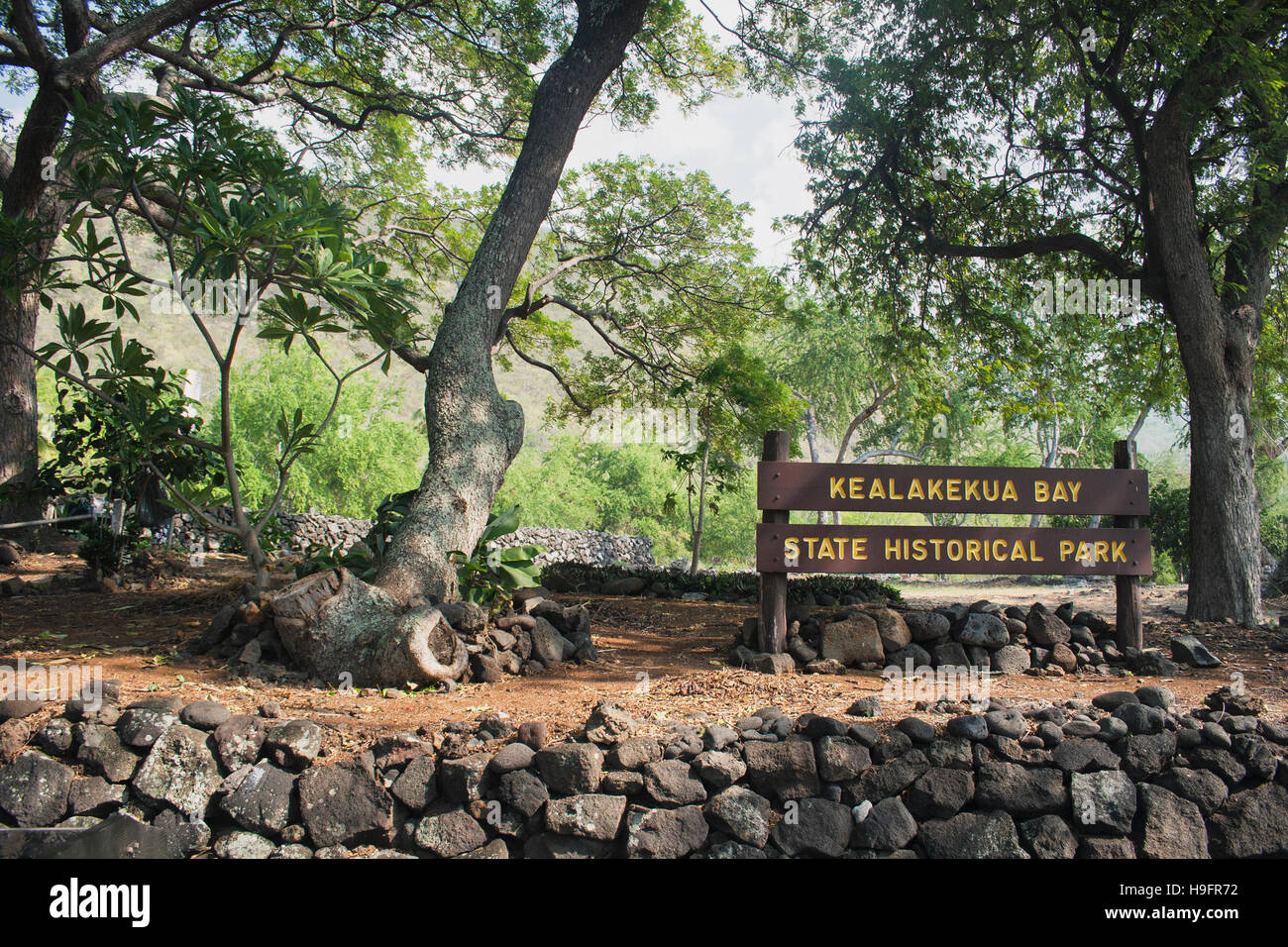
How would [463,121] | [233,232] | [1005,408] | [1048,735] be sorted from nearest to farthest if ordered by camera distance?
1. [1048,735]
2. [233,232]
3. [1005,408]
4. [463,121]

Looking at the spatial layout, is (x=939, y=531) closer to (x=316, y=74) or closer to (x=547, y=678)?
(x=547, y=678)

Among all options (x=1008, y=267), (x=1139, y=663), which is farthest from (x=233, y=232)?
(x=1008, y=267)

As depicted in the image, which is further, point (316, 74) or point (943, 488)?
point (316, 74)

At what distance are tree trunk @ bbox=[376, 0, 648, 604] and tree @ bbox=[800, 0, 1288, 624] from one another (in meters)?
4.29

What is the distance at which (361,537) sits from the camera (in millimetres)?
13062

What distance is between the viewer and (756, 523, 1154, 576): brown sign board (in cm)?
602

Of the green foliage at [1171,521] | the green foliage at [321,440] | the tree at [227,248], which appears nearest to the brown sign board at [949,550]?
the tree at [227,248]

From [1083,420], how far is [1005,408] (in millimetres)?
19502

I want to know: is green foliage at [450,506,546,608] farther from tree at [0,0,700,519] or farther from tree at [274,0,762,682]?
tree at [0,0,700,519]

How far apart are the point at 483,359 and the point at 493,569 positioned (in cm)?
174

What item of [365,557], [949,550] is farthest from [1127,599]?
[365,557]

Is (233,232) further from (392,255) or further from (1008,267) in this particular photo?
(1008,267)

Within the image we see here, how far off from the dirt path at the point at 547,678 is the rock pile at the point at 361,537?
11.9ft

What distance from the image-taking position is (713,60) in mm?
11062
